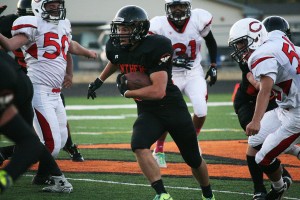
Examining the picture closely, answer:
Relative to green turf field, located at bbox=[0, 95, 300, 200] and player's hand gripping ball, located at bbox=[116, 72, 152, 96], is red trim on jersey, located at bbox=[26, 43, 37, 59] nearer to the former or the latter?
green turf field, located at bbox=[0, 95, 300, 200]

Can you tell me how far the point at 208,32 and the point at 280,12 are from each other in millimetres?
32174

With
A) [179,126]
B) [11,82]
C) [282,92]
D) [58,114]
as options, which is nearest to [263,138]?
[282,92]

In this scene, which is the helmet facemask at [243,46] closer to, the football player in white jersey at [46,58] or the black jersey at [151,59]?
the black jersey at [151,59]

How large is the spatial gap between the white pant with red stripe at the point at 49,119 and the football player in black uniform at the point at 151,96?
1.06 metres

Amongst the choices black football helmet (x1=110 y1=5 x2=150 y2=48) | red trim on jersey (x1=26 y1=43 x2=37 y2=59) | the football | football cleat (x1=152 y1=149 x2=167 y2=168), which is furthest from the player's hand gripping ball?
football cleat (x1=152 y1=149 x2=167 y2=168)

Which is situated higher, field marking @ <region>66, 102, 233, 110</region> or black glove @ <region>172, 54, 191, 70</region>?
black glove @ <region>172, 54, 191, 70</region>

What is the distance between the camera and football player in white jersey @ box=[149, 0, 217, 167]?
8086 mm

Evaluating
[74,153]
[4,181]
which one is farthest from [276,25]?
[4,181]

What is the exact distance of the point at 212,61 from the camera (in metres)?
8.74

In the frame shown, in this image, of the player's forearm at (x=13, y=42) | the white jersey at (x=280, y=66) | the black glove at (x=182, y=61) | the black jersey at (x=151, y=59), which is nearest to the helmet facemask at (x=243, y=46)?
the white jersey at (x=280, y=66)

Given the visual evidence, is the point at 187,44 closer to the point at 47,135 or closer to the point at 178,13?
the point at 178,13

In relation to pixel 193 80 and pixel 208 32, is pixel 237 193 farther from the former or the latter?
pixel 208 32

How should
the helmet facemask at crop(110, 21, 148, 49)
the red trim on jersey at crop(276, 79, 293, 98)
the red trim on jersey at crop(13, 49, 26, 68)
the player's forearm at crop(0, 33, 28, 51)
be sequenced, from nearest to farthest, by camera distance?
the helmet facemask at crop(110, 21, 148, 49)
the red trim on jersey at crop(276, 79, 293, 98)
the player's forearm at crop(0, 33, 28, 51)
the red trim on jersey at crop(13, 49, 26, 68)

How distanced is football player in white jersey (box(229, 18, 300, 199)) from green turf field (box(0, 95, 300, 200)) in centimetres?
50
